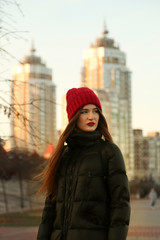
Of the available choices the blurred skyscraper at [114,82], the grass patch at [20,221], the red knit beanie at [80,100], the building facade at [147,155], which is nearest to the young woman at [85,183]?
the red knit beanie at [80,100]

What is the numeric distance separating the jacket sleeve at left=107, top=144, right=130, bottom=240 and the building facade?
97.4 m

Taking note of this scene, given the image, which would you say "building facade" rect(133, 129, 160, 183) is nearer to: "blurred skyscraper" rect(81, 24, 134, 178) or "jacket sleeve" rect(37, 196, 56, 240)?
"blurred skyscraper" rect(81, 24, 134, 178)

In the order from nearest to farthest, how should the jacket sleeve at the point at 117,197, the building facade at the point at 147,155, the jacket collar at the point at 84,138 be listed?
1. the jacket sleeve at the point at 117,197
2. the jacket collar at the point at 84,138
3. the building facade at the point at 147,155

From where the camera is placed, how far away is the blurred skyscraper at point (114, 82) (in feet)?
274

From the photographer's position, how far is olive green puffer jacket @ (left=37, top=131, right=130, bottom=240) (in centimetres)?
315

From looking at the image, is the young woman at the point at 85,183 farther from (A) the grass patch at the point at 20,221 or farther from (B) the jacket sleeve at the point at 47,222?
(A) the grass patch at the point at 20,221

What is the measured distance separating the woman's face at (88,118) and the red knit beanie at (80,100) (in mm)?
27

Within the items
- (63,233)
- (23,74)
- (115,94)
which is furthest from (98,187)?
(23,74)

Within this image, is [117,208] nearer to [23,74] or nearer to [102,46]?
[23,74]

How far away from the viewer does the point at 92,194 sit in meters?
3.19

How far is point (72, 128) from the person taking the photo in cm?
342

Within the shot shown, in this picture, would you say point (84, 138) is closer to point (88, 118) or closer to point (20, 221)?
point (88, 118)

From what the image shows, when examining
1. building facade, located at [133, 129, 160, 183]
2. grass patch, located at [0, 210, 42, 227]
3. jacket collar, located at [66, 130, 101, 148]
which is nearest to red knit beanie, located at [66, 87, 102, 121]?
jacket collar, located at [66, 130, 101, 148]

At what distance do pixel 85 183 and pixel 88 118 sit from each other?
0.38 meters
